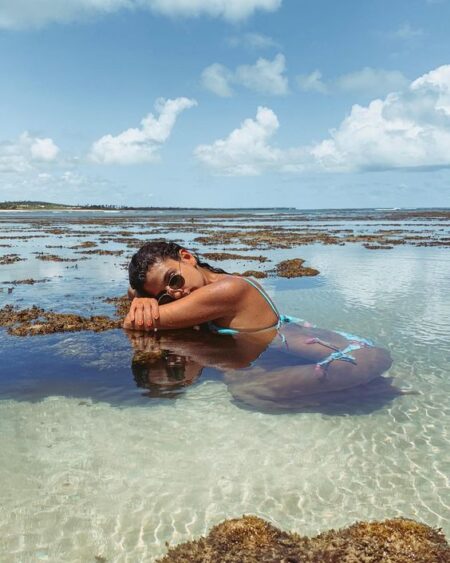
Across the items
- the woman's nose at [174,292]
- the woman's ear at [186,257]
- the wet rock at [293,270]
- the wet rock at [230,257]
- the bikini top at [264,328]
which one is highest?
the woman's ear at [186,257]

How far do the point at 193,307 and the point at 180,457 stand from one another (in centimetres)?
267

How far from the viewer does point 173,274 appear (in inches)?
287

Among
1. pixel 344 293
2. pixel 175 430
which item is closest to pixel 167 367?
pixel 175 430

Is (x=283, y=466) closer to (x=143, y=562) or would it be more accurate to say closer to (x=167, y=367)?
(x=143, y=562)

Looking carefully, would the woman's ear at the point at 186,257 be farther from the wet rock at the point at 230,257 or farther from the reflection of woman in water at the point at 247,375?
the wet rock at the point at 230,257

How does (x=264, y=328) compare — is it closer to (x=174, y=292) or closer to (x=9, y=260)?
(x=174, y=292)

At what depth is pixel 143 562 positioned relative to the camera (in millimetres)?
3602

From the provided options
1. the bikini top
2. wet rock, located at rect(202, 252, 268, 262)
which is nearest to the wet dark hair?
the bikini top

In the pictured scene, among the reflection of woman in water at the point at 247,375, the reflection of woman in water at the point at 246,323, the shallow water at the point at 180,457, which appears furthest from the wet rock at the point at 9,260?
the reflection of woman in water at the point at 246,323

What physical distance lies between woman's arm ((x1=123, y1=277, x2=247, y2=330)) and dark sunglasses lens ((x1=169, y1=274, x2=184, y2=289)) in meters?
0.22

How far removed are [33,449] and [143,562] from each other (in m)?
2.07

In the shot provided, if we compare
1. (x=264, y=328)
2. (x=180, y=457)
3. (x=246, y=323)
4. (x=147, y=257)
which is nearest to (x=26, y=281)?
(x=147, y=257)

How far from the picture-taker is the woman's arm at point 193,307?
7082mm

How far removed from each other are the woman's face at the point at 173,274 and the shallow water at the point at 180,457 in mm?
1295
